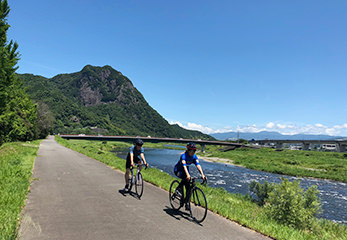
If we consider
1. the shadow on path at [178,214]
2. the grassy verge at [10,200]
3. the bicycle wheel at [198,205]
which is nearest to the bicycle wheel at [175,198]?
the shadow on path at [178,214]

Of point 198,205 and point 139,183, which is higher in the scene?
point 139,183

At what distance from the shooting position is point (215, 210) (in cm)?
780

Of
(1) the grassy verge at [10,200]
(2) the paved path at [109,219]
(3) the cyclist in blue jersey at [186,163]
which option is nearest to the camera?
(1) the grassy verge at [10,200]

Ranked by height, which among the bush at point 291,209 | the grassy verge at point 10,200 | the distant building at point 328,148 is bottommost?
the distant building at point 328,148

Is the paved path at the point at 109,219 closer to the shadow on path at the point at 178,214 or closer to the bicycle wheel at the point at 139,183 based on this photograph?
the shadow on path at the point at 178,214

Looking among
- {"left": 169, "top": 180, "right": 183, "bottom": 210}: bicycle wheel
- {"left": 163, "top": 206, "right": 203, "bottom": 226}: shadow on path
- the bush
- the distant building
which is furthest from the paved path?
the distant building

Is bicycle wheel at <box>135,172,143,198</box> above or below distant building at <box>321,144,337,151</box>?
above

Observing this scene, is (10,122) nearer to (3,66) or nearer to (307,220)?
(3,66)

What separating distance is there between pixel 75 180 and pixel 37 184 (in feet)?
6.50

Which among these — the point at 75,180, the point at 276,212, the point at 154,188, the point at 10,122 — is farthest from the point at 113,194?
the point at 10,122

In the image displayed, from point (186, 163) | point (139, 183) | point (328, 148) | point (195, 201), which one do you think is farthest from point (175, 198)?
point (328, 148)

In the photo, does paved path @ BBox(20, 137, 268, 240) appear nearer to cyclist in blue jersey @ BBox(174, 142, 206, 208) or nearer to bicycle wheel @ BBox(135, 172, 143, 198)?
bicycle wheel @ BBox(135, 172, 143, 198)

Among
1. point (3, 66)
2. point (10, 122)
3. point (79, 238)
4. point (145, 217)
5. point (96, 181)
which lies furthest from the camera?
point (10, 122)

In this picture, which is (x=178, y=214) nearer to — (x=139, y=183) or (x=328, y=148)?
(x=139, y=183)
